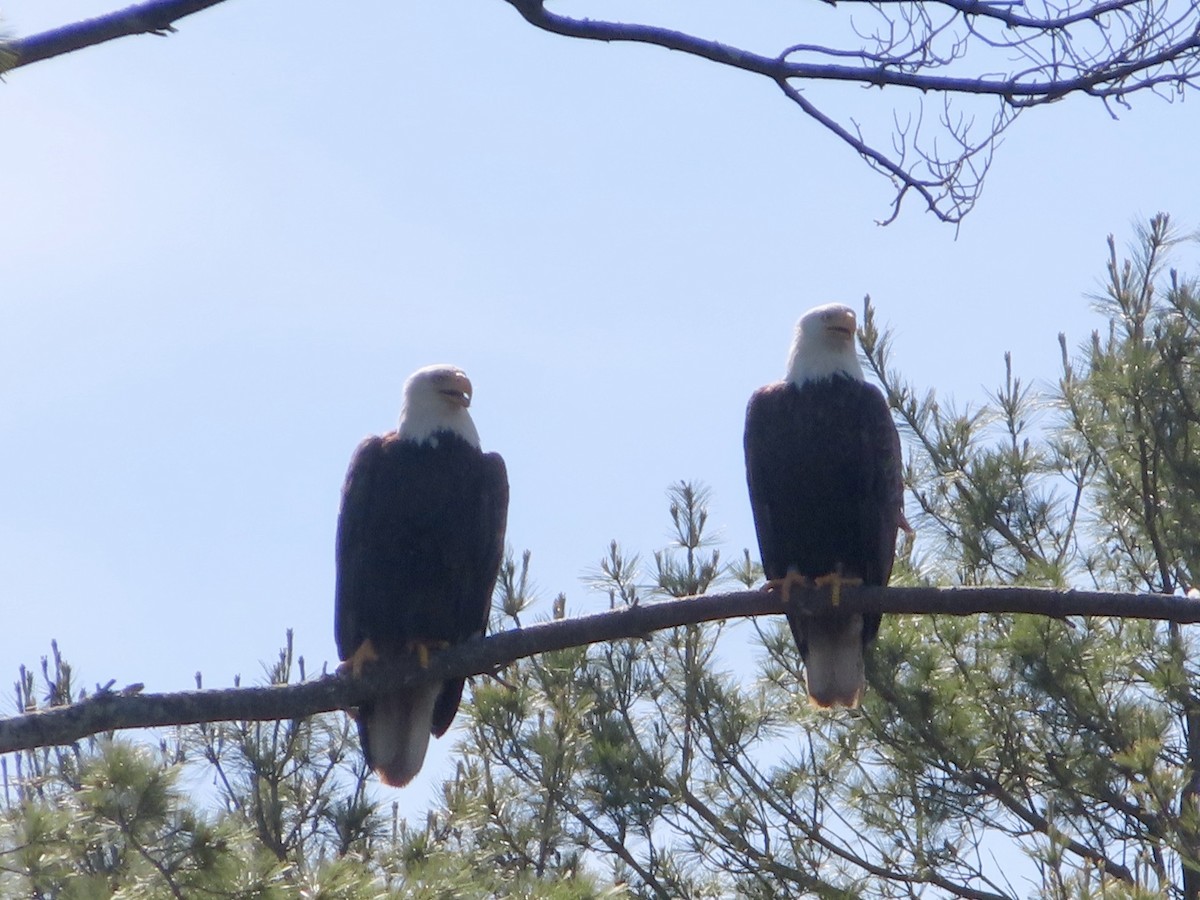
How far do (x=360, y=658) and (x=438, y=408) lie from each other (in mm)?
763

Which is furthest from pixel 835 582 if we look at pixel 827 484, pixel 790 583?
pixel 827 484

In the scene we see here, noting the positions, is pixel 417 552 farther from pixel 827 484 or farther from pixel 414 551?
pixel 827 484

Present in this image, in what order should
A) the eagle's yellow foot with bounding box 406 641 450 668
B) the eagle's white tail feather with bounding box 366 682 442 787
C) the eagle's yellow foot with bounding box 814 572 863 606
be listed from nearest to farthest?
the eagle's yellow foot with bounding box 814 572 863 606 → the eagle's yellow foot with bounding box 406 641 450 668 → the eagle's white tail feather with bounding box 366 682 442 787

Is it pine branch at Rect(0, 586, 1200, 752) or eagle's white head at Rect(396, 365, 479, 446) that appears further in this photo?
eagle's white head at Rect(396, 365, 479, 446)

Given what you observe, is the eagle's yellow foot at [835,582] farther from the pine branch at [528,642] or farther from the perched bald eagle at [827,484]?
the pine branch at [528,642]

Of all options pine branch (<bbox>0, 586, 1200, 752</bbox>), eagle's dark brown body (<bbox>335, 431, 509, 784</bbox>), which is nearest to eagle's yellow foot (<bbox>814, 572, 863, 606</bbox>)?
pine branch (<bbox>0, 586, 1200, 752</bbox>)

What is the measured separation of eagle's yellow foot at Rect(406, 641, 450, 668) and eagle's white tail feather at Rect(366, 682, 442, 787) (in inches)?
7.0

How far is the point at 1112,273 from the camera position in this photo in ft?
21.3

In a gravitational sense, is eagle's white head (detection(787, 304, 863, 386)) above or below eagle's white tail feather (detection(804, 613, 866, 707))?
above

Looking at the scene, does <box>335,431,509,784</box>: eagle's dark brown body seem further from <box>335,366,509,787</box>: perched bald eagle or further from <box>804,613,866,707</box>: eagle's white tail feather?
<box>804,613,866,707</box>: eagle's white tail feather

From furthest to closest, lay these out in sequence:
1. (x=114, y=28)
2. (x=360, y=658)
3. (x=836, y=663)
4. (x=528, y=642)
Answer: (x=836, y=663) → (x=360, y=658) → (x=528, y=642) → (x=114, y=28)

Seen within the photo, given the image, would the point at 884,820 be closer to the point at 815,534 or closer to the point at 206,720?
the point at 815,534

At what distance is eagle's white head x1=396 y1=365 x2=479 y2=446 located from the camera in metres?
4.71

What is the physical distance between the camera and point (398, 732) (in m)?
4.69
